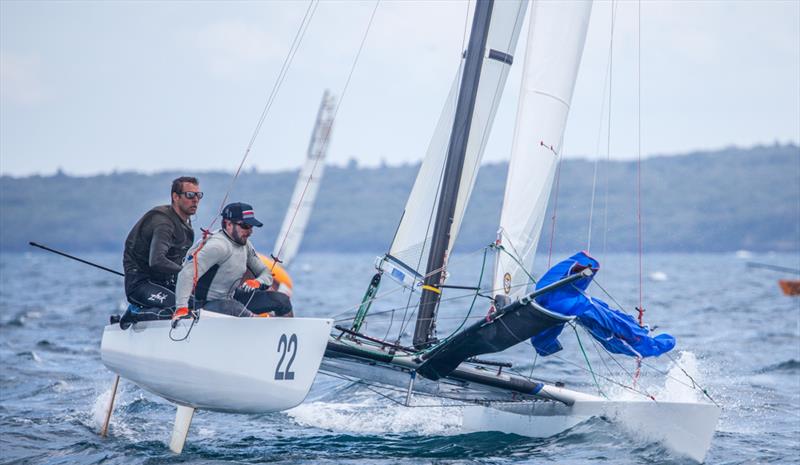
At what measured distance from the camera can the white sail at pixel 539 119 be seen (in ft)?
22.4

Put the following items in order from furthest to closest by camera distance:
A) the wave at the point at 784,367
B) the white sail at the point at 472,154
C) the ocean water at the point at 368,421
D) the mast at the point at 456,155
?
the wave at the point at 784,367 → the white sail at the point at 472,154 → the mast at the point at 456,155 → the ocean water at the point at 368,421

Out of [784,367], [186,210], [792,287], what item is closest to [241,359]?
[186,210]

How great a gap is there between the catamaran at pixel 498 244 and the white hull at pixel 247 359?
22.0 inches

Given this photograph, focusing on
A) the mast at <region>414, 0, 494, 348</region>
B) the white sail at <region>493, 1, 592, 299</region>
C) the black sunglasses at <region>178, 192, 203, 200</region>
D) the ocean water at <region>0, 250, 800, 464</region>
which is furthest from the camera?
the white sail at <region>493, 1, 592, 299</region>

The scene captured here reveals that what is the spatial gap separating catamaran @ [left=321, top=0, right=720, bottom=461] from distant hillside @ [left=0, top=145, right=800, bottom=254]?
86240 mm

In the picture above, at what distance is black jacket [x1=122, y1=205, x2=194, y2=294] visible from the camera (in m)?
5.92

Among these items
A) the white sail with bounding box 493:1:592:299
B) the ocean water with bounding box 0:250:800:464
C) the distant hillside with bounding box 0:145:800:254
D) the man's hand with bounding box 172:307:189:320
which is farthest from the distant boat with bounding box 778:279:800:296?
the distant hillside with bounding box 0:145:800:254

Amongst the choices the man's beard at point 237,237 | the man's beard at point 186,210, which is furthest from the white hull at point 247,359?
the man's beard at point 186,210

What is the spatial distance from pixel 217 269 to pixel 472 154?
82.6 inches

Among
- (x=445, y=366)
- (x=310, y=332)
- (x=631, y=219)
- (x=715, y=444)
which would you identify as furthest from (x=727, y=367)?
(x=631, y=219)

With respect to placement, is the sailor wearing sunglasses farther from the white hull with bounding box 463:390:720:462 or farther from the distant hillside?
the distant hillside

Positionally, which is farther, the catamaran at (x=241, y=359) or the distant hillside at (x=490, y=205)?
the distant hillside at (x=490, y=205)

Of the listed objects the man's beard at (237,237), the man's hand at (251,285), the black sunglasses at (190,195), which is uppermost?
the black sunglasses at (190,195)

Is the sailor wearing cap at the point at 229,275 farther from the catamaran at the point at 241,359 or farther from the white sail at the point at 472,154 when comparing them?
the white sail at the point at 472,154
